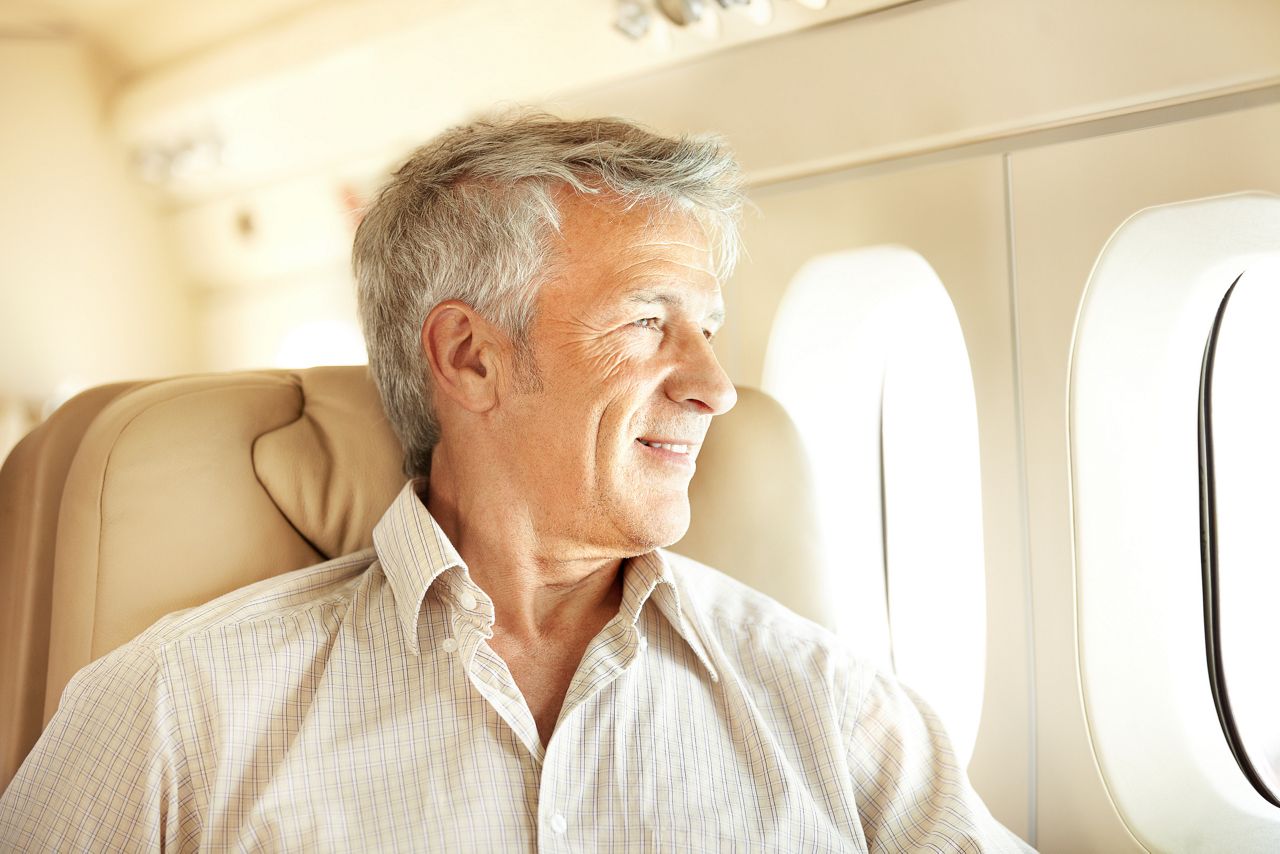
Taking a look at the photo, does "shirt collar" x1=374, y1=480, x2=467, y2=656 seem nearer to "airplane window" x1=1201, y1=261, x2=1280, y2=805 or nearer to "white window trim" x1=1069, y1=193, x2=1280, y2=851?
"white window trim" x1=1069, y1=193, x2=1280, y2=851

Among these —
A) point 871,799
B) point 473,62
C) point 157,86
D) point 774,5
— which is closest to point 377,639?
point 871,799

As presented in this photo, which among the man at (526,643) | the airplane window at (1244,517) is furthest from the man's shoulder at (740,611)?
the airplane window at (1244,517)

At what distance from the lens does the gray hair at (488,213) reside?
4.51 ft

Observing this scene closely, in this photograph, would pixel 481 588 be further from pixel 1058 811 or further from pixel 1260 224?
pixel 1260 224

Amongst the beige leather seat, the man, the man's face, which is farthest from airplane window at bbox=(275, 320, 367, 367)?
the man's face

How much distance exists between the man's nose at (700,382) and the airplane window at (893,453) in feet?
1.64

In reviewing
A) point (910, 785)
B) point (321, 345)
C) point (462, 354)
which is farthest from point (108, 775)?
point (321, 345)

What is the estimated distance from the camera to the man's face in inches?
52.7

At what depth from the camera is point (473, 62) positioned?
7.14 feet

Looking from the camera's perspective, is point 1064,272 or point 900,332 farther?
point 900,332

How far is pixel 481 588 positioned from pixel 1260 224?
111 cm

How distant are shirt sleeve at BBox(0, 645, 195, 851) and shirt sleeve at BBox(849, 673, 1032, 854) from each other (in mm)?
796

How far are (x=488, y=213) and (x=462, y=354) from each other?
0.19m

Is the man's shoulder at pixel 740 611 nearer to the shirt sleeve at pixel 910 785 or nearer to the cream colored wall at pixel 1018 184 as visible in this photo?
the shirt sleeve at pixel 910 785
